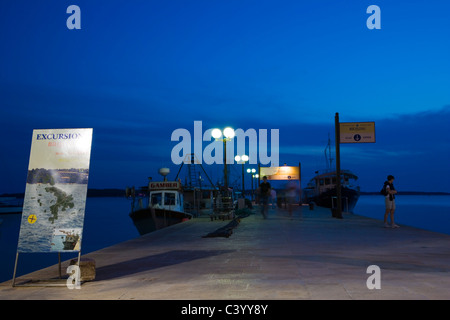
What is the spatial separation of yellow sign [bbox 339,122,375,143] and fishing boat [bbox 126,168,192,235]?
445 inches

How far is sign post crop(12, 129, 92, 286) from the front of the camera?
268 inches

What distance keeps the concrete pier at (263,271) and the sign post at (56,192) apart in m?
0.73

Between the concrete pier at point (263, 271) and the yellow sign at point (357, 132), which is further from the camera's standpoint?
the yellow sign at point (357, 132)

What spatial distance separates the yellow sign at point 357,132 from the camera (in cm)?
2133

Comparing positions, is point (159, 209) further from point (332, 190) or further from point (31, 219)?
point (332, 190)

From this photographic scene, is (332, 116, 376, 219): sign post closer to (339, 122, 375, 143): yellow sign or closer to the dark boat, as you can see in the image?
(339, 122, 375, 143): yellow sign

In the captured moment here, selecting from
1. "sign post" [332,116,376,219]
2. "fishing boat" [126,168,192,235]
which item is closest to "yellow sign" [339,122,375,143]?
"sign post" [332,116,376,219]

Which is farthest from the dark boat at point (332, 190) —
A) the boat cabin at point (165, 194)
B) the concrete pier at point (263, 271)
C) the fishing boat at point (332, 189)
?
the concrete pier at point (263, 271)

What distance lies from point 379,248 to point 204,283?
223 inches

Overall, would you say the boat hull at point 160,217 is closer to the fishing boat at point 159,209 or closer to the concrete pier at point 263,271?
the fishing boat at point 159,209

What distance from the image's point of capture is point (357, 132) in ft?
70.6
